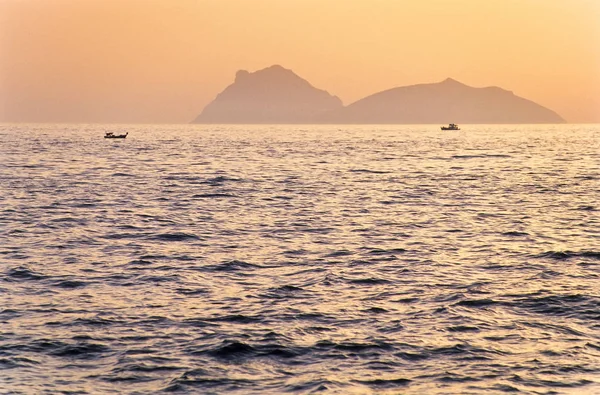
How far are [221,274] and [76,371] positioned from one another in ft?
38.8

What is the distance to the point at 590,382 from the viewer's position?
1777cm

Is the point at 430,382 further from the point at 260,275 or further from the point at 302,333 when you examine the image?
the point at 260,275

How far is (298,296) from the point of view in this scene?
26.1m

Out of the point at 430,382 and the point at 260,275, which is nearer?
the point at 430,382

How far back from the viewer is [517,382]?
58.4 ft

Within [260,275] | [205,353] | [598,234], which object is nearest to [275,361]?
[205,353]

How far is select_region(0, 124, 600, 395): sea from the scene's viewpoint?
720 inches

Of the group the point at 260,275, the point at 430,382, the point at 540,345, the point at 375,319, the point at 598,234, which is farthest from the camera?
the point at 598,234

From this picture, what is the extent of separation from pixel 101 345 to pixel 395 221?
2893cm

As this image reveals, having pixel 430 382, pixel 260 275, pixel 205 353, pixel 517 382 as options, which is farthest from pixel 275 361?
pixel 260 275

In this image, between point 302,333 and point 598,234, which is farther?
point 598,234

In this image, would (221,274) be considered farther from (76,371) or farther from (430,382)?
(430,382)

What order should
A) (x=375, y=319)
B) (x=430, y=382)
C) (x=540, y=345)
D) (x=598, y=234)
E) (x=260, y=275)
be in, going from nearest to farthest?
1. (x=430, y=382)
2. (x=540, y=345)
3. (x=375, y=319)
4. (x=260, y=275)
5. (x=598, y=234)

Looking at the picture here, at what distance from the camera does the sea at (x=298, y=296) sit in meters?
18.3
